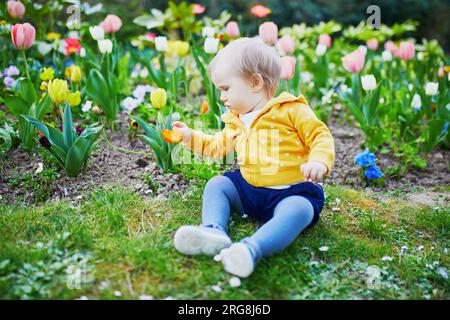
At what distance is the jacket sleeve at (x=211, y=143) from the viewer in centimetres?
225

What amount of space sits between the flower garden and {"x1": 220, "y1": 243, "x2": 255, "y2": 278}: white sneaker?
0.04 metres

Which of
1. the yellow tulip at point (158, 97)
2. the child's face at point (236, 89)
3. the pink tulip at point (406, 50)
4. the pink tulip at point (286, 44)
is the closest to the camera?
the child's face at point (236, 89)

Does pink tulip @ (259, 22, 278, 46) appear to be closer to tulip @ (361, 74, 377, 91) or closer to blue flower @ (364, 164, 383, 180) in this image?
tulip @ (361, 74, 377, 91)

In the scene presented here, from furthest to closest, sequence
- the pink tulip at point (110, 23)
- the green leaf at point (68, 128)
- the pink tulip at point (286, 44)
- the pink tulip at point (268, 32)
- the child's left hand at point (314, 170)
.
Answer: the pink tulip at point (286, 44)
the pink tulip at point (110, 23)
the pink tulip at point (268, 32)
the green leaf at point (68, 128)
the child's left hand at point (314, 170)

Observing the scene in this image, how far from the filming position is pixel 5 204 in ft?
7.40

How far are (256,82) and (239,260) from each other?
0.75 m

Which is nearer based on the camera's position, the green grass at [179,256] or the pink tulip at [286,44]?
the green grass at [179,256]

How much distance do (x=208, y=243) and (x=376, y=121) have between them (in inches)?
68.9

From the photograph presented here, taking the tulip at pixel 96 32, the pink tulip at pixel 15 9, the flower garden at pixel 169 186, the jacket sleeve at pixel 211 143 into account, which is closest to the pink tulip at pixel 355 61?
the flower garden at pixel 169 186

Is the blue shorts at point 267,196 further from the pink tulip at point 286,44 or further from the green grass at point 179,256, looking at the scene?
the pink tulip at point 286,44

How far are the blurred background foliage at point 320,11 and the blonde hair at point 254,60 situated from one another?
4138mm

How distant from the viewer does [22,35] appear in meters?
2.59
